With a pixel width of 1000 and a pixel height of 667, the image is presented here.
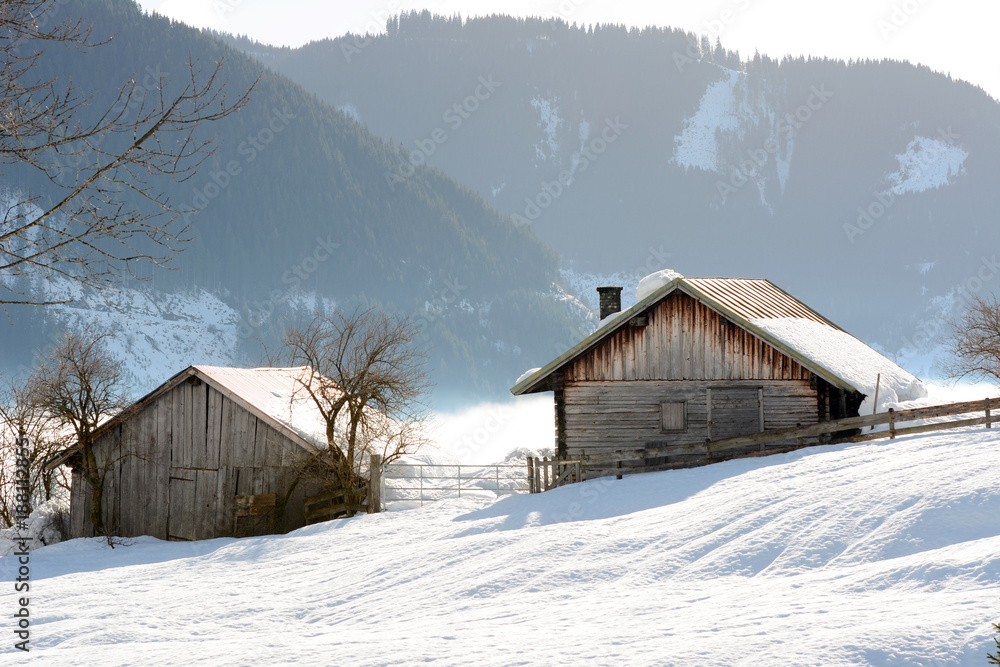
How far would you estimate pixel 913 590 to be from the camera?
902 cm

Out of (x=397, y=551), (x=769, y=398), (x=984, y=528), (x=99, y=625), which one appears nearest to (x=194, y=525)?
(x=397, y=551)

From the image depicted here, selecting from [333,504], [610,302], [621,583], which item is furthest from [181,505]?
[621,583]

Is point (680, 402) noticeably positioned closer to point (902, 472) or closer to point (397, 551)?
point (902, 472)

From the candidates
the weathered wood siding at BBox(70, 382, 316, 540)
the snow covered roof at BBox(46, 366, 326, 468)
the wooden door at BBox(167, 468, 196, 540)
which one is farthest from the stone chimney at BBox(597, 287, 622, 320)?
the wooden door at BBox(167, 468, 196, 540)

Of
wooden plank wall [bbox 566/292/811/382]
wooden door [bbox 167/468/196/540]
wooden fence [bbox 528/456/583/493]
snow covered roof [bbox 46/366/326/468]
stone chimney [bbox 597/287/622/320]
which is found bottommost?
wooden door [bbox 167/468/196/540]

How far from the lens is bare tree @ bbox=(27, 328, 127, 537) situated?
24.7 meters

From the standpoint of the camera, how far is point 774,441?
859 inches

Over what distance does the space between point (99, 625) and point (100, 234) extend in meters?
8.27

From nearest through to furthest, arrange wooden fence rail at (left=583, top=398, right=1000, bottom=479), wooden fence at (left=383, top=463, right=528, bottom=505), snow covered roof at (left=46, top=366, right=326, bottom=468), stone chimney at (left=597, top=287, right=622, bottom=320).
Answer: wooden fence rail at (left=583, top=398, right=1000, bottom=479) < wooden fence at (left=383, top=463, right=528, bottom=505) < snow covered roof at (left=46, top=366, right=326, bottom=468) < stone chimney at (left=597, top=287, right=622, bottom=320)

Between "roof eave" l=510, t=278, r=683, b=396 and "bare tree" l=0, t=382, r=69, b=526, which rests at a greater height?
"roof eave" l=510, t=278, r=683, b=396

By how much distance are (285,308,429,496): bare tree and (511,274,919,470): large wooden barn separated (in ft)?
12.7

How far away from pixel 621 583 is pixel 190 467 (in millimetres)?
17760

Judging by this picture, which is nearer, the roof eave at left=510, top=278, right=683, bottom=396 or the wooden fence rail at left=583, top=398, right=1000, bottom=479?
the wooden fence rail at left=583, top=398, right=1000, bottom=479

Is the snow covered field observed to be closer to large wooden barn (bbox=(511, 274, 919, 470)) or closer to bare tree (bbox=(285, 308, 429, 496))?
large wooden barn (bbox=(511, 274, 919, 470))
